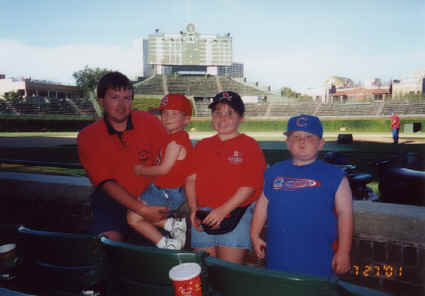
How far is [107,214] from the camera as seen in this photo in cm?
264

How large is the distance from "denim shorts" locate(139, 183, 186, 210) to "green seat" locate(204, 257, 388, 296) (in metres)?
1.10

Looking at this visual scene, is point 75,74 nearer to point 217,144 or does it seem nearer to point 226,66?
point 226,66

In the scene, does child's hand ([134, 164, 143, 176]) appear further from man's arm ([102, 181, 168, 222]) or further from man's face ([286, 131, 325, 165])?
man's face ([286, 131, 325, 165])

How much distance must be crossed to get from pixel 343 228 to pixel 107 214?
173 cm

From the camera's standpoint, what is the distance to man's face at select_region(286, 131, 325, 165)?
226 centimetres

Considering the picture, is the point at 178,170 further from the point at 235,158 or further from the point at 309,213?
the point at 309,213

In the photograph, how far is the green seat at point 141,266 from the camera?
5.04 feet

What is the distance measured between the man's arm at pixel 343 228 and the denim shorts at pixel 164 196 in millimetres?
1146

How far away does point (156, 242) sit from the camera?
2500mm

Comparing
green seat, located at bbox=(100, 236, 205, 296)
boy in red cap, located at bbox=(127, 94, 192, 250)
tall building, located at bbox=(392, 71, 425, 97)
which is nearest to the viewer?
green seat, located at bbox=(100, 236, 205, 296)

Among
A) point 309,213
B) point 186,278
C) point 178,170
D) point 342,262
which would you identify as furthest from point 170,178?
point 342,262

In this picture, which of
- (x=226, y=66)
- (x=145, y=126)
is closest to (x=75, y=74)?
(x=226, y=66)

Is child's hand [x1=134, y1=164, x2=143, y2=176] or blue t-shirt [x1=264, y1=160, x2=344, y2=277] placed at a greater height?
child's hand [x1=134, y1=164, x2=143, y2=176]

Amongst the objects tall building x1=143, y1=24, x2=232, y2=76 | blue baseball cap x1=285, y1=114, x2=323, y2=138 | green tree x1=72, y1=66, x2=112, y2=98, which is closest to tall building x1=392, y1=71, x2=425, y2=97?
tall building x1=143, y1=24, x2=232, y2=76
